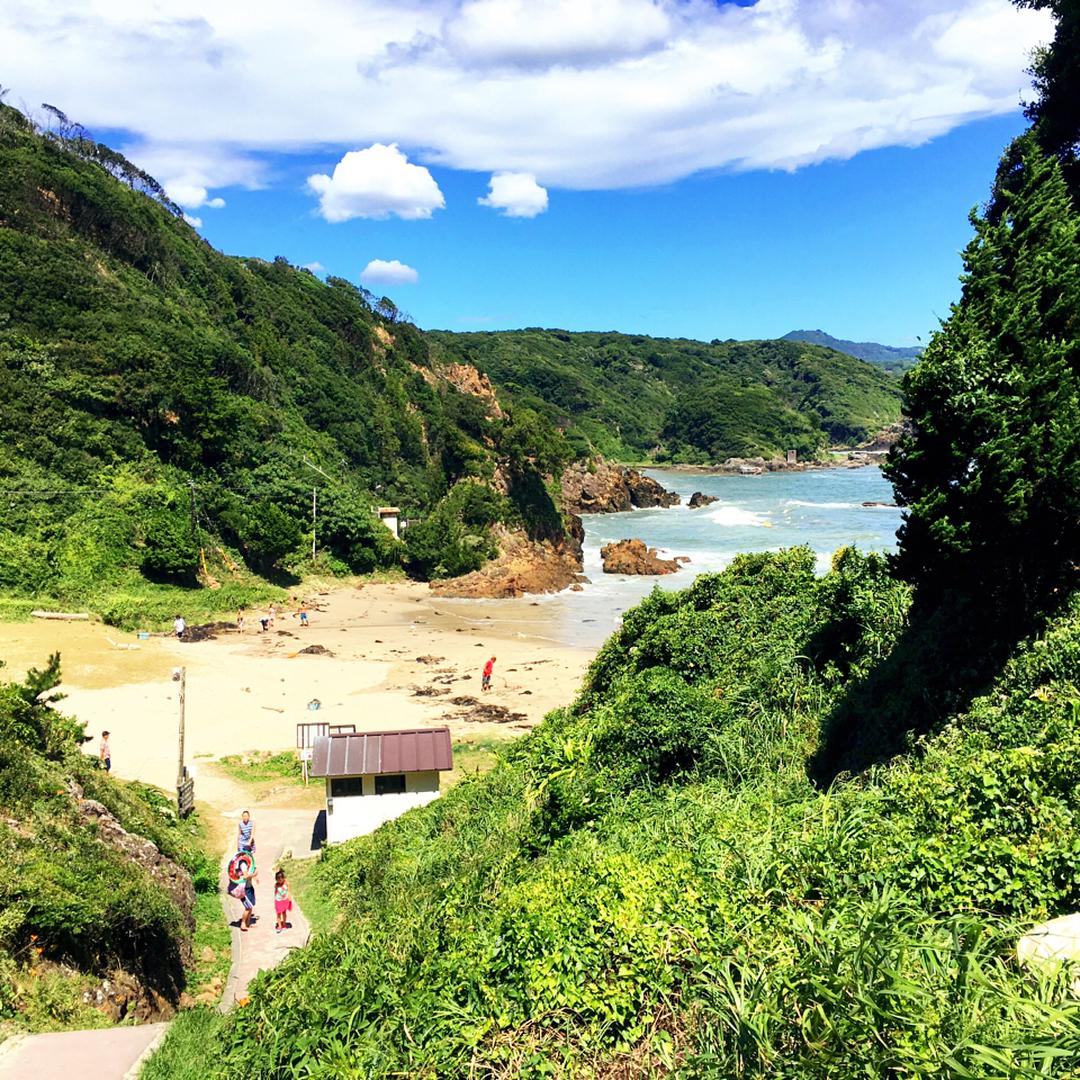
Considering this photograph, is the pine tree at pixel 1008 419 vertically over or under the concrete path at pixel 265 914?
over

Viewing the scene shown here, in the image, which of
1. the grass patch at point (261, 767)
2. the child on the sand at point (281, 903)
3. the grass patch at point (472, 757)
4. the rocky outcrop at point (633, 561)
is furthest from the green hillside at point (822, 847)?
the rocky outcrop at point (633, 561)

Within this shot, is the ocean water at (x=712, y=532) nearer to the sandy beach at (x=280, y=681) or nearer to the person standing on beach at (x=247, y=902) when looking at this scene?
the sandy beach at (x=280, y=681)

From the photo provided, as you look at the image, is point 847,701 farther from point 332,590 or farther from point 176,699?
point 332,590

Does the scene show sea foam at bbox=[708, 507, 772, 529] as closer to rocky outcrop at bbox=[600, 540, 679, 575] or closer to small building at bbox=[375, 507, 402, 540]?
rocky outcrop at bbox=[600, 540, 679, 575]

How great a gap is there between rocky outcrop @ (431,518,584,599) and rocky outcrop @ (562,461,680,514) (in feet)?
77.6

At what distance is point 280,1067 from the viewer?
5.91 m

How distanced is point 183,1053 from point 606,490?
79.4 metres

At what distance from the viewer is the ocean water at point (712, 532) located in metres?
42.1

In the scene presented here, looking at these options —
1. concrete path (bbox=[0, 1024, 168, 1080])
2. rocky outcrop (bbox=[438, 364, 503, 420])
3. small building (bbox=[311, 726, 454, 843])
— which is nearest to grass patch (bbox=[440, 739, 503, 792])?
small building (bbox=[311, 726, 454, 843])

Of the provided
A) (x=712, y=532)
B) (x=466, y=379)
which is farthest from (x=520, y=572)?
(x=466, y=379)

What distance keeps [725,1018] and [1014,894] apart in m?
2.26

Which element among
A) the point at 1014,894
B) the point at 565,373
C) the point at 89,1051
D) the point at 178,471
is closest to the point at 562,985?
the point at 1014,894

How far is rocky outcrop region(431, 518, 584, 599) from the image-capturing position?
155 feet

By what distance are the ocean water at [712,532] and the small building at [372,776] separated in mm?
16009
